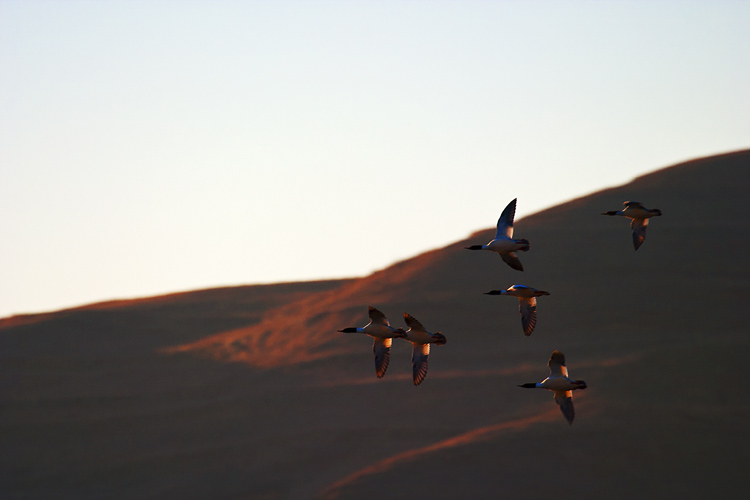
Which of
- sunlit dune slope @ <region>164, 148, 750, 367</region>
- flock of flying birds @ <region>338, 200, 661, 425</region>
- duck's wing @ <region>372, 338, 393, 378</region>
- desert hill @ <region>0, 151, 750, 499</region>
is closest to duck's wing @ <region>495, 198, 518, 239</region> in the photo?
flock of flying birds @ <region>338, 200, 661, 425</region>

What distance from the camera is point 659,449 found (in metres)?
48.6

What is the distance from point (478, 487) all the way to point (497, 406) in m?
13.1

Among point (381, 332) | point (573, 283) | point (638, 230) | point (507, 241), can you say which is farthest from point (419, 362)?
point (573, 283)

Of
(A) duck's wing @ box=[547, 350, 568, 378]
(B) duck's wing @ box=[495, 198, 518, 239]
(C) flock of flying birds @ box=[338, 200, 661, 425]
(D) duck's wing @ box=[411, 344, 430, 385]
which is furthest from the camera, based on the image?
(B) duck's wing @ box=[495, 198, 518, 239]

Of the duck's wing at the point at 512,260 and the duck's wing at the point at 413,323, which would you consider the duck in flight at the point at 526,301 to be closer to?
the duck's wing at the point at 512,260

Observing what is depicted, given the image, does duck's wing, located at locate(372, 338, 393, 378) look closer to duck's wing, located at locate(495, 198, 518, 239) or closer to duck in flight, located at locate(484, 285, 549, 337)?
duck in flight, located at locate(484, 285, 549, 337)

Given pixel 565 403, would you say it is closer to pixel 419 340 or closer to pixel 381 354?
pixel 419 340

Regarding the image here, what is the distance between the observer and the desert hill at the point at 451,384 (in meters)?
49.6

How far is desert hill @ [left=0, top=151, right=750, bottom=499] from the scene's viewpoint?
49562mm

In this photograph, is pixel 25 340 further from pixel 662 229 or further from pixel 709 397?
pixel 709 397

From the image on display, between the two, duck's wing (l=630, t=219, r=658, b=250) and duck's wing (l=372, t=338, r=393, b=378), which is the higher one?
duck's wing (l=630, t=219, r=658, b=250)

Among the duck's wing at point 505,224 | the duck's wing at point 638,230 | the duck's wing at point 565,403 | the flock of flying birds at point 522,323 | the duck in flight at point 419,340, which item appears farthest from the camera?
the duck's wing at point 505,224

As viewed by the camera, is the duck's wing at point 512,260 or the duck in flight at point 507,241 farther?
the duck in flight at point 507,241

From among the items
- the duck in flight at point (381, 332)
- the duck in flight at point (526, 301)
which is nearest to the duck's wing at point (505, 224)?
the duck in flight at point (526, 301)
